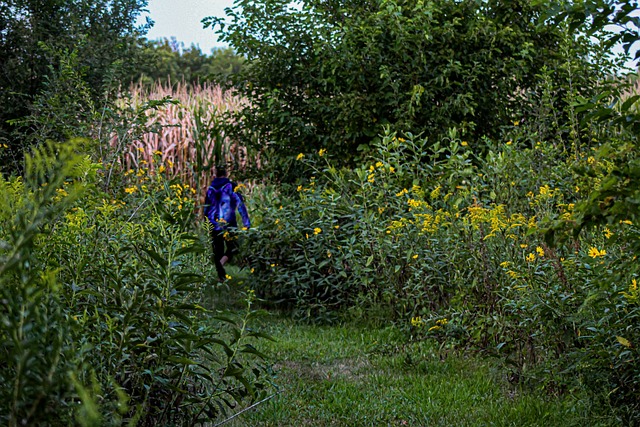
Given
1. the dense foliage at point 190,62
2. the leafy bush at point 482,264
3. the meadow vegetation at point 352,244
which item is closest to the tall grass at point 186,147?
the meadow vegetation at point 352,244

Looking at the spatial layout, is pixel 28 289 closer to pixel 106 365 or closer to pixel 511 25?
pixel 106 365

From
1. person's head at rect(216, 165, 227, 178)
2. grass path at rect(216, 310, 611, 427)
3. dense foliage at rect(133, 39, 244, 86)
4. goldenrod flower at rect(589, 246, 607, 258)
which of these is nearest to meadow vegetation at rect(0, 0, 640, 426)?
grass path at rect(216, 310, 611, 427)

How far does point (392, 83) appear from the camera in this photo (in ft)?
29.6

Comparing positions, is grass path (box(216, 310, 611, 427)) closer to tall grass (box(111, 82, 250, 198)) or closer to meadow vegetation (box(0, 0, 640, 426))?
meadow vegetation (box(0, 0, 640, 426))

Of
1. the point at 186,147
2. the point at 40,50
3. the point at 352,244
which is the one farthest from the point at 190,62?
the point at 352,244

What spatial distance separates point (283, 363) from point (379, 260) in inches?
67.3

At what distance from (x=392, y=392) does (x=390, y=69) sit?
557 cm

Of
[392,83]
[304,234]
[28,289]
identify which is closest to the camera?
[28,289]

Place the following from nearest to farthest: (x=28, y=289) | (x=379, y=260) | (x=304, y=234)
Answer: (x=28, y=289) → (x=379, y=260) → (x=304, y=234)

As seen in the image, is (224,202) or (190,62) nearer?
(224,202)

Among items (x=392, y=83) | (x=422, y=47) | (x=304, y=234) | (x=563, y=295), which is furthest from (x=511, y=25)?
(x=563, y=295)

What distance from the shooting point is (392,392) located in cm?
470

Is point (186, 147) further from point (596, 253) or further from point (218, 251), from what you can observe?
point (596, 253)

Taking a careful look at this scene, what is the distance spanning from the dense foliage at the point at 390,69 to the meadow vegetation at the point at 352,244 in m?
0.05
